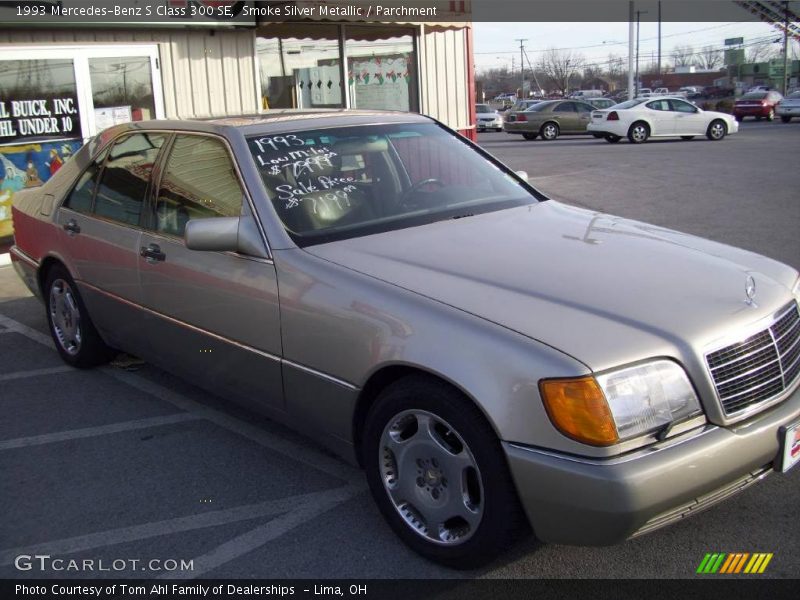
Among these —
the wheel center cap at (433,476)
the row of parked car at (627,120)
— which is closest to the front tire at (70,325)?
the wheel center cap at (433,476)

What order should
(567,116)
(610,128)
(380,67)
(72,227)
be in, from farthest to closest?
(567,116)
(610,128)
(380,67)
(72,227)

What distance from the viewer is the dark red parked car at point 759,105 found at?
38.8 metres

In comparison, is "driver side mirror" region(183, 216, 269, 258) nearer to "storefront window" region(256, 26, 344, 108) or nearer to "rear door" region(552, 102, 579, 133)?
"storefront window" region(256, 26, 344, 108)

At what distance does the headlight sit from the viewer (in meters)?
2.63

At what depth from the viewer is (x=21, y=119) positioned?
29.4ft

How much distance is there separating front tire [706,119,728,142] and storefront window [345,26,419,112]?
16.7 meters

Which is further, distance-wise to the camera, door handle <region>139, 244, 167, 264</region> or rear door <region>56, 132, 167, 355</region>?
rear door <region>56, 132, 167, 355</region>

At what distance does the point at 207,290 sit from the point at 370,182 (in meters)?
0.96

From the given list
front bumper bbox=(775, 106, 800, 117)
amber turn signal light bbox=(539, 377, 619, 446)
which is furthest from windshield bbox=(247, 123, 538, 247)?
front bumper bbox=(775, 106, 800, 117)

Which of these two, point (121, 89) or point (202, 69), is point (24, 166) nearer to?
point (121, 89)

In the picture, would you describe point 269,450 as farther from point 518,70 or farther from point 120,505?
point 518,70

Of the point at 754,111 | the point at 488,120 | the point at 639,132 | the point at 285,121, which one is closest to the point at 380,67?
the point at 285,121

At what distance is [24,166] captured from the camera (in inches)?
357
